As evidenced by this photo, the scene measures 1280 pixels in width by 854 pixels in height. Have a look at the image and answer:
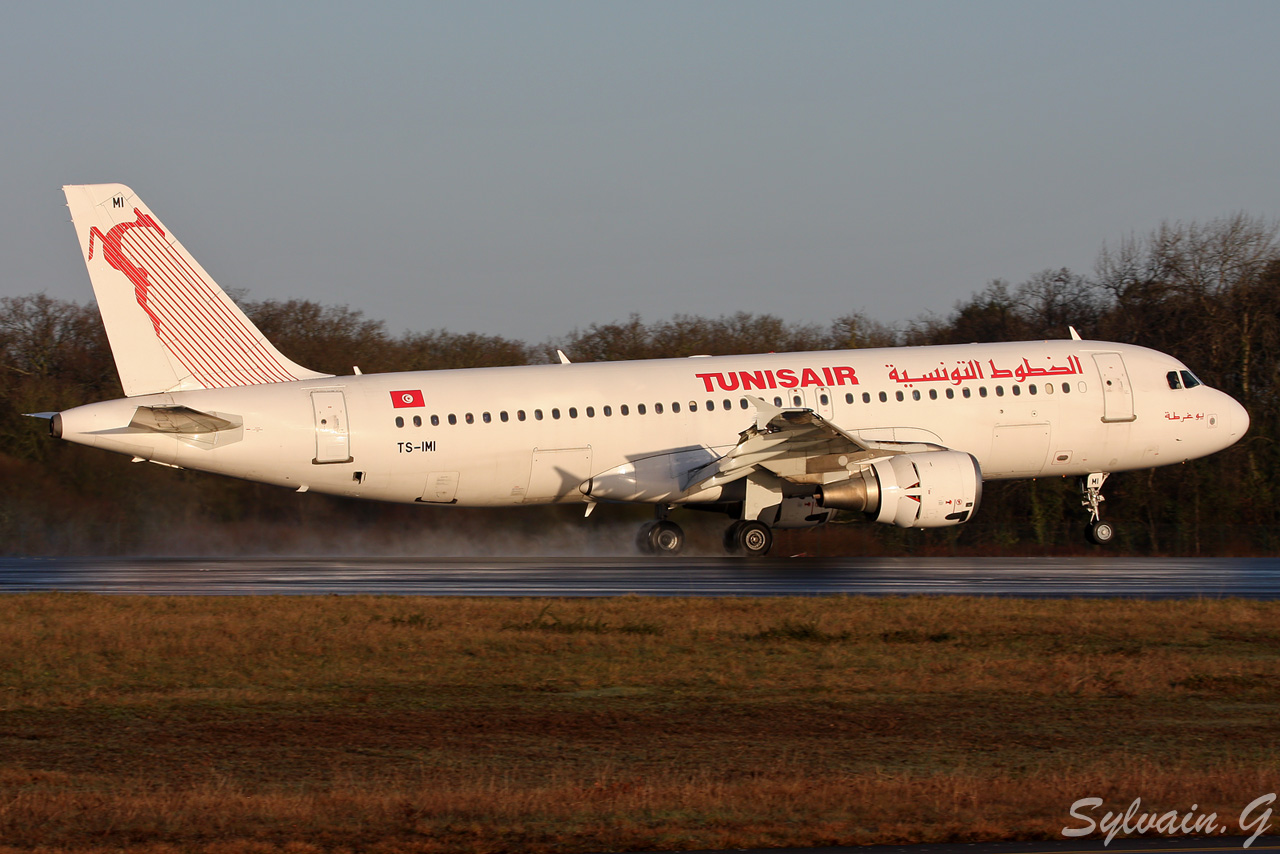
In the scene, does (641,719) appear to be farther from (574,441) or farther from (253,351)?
(253,351)

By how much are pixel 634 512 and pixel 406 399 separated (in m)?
6.73

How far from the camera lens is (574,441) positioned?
91.4 ft

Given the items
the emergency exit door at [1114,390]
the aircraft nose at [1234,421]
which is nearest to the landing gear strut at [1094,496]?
the emergency exit door at [1114,390]

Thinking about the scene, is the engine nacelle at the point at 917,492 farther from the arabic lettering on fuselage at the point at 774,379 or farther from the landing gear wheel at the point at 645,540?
the landing gear wheel at the point at 645,540

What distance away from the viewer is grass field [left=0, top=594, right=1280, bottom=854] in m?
8.55

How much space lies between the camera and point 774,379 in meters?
28.8

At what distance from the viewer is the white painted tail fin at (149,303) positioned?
26.7 m

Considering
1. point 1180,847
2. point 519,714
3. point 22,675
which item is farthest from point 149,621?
point 1180,847

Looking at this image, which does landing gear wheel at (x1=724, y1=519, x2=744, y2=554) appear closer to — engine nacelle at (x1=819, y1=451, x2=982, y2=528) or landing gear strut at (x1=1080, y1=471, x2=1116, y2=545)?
engine nacelle at (x1=819, y1=451, x2=982, y2=528)

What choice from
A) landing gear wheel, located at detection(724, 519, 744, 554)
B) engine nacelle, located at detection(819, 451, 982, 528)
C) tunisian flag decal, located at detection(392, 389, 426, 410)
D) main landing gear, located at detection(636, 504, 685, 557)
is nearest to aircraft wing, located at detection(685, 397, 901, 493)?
engine nacelle, located at detection(819, 451, 982, 528)

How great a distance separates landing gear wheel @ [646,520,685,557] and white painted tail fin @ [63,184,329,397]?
9111 mm

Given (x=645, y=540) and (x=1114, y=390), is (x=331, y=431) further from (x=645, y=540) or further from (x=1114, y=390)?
(x=1114, y=390)

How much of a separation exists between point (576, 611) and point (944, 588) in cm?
732

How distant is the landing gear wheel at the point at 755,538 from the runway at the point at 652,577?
69 centimetres
